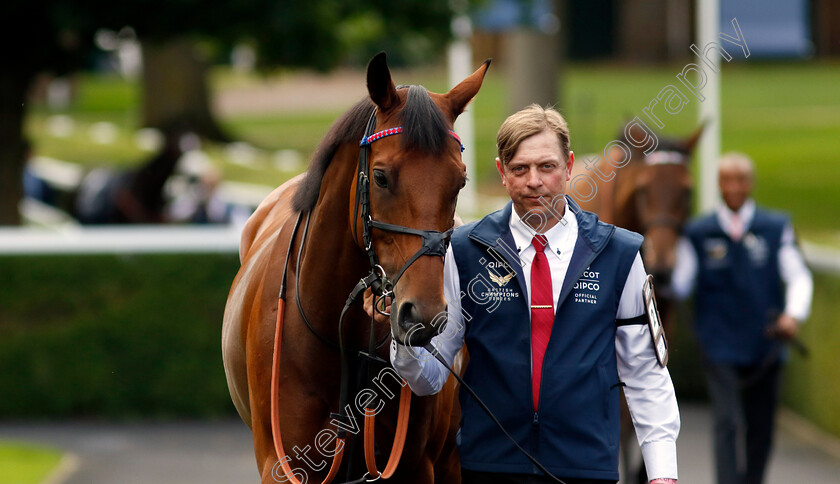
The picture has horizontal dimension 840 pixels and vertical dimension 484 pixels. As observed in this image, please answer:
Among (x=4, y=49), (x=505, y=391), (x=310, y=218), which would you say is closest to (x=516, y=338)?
(x=505, y=391)

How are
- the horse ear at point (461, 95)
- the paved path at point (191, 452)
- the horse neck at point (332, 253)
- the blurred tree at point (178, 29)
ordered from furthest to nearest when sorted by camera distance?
the blurred tree at point (178, 29)
the paved path at point (191, 452)
the horse neck at point (332, 253)
the horse ear at point (461, 95)

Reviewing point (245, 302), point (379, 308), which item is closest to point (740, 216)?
point (245, 302)

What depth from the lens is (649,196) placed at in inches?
216

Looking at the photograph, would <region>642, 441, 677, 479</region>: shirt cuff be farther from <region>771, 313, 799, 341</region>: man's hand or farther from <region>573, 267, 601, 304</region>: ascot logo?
<region>771, 313, 799, 341</region>: man's hand

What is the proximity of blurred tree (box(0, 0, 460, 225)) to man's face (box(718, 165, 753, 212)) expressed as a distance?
3778 mm

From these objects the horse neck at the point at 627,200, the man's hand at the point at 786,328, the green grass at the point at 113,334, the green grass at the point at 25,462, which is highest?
the horse neck at the point at 627,200

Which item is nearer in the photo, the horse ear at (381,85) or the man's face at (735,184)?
the horse ear at (381,85)

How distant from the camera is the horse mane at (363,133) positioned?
8.93 ft

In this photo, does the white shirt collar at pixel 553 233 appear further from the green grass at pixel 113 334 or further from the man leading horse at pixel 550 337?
the green grass at pixel 113 334

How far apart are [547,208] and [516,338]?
35cm

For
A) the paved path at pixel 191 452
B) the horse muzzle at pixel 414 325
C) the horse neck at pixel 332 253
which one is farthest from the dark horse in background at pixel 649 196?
the horse muzzle at pixel 414 325

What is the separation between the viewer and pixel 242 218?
9.75 meters

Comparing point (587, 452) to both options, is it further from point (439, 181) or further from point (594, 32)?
point (594, 32)

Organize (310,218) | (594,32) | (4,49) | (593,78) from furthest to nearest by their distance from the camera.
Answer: (593,78) → (594,32) → (4,49) → (310,218)
